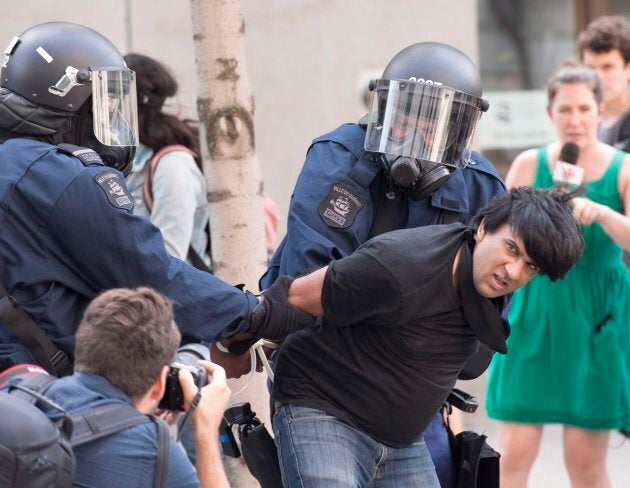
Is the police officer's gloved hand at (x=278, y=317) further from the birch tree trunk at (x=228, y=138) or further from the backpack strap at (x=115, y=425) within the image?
the birch tree trunk at (x=228, y=138)

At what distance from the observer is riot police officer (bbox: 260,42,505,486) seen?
146 inches

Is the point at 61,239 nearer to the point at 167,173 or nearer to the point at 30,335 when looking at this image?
the point at 30,335

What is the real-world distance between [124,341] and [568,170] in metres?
2.78

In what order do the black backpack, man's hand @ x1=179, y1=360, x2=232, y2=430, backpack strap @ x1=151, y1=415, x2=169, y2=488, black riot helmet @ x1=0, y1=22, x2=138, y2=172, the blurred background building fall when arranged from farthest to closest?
the blurred background building < black riot helmet @ x1=0, y1=22, x2=138, y2=172 < man's hand @ x1=179, y1=360, x2=232, y2=430 < backpack strap @ x1=151, y1=415, x2=169, y2=488 < the black backpack

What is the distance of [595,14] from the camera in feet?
28.4

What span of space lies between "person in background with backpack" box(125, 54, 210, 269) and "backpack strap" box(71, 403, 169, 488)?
220cm

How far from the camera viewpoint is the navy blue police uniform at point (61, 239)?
3.23 meters

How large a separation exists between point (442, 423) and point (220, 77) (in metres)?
1.49

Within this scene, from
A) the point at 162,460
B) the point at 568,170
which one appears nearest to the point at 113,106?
the point at 162,460

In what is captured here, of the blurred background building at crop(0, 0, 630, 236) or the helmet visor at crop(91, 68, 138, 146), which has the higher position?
the helmet visor at crop(91, 68, 138, 146)

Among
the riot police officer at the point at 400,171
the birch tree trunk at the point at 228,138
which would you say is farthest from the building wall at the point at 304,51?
the riot police officer at the point at 400,171

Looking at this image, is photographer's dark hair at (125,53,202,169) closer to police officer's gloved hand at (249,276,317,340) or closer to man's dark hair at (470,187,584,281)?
police officer's gloved hand at (249,276,317,340)

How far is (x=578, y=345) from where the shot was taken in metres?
5.22

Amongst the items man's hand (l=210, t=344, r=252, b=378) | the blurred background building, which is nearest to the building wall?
the blurred background building
